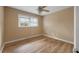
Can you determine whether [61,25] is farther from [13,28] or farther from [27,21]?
[13,28]

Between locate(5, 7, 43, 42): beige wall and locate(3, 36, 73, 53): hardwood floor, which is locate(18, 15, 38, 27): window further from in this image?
locate(3, 36, 73, 53): hardwood floor

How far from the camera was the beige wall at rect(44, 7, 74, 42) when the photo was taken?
8.99ft

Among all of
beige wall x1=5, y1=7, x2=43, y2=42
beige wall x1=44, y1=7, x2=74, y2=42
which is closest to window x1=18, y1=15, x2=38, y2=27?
beige wall x1=5, y1=7, x2=43, y2=42

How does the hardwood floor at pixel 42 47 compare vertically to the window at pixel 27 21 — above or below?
below

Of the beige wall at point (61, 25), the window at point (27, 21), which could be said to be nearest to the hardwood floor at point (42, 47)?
the beige wall at point (61, 25)

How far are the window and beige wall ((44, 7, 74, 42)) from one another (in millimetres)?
851

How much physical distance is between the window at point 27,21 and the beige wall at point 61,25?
0.85m

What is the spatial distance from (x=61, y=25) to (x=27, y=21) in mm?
1555

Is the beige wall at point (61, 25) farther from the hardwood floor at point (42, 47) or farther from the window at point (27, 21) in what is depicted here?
the window at point (27, 21)

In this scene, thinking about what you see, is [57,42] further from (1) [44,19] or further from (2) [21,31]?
(2) [21,31]

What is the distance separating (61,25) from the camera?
2.90m

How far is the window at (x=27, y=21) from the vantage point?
3222 millimetres

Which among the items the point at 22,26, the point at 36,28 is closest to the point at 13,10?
the point at 22,26
